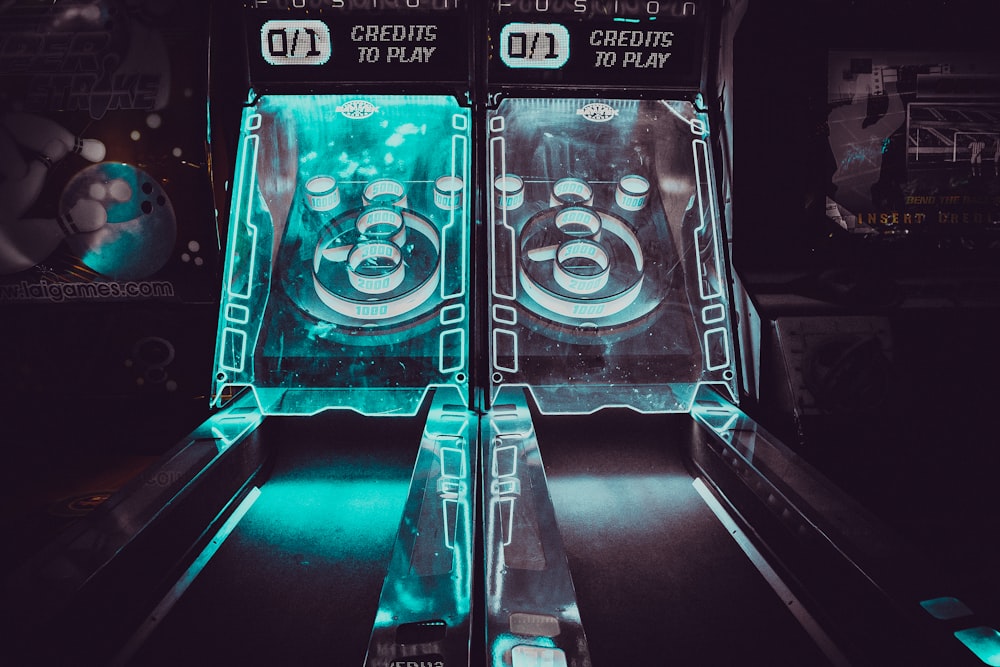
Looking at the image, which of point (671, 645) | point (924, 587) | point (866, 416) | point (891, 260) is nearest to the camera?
point (924, 587)

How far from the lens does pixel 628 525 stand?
4.75 feet

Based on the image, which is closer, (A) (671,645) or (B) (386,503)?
(A) (671,645)

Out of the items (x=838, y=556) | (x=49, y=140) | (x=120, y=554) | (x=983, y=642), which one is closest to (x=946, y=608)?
(x=983, y=642)

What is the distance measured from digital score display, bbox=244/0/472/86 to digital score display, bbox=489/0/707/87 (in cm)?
15

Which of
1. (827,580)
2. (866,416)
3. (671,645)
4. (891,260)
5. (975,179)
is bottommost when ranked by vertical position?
(671,645)

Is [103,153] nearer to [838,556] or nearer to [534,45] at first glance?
[534,45]

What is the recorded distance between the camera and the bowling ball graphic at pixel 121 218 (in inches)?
71.7

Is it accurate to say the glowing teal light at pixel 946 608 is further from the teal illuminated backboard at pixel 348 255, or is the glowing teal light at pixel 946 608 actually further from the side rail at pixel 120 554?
the side rail at pixel 120 554

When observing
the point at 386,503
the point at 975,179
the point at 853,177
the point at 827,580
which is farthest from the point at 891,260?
the point at 386,503

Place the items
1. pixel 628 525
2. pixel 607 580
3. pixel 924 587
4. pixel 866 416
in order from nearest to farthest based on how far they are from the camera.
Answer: pixel 924 587 < pixel 607 580 < pixel 628 525 < pixel 866 416

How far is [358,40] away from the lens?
6.04 ft

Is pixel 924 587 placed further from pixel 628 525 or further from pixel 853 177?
pixel 853 177

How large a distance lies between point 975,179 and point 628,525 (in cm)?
170

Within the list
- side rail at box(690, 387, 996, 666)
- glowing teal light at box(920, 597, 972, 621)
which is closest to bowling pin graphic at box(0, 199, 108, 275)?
side rail at box(690, 387, 996, 666)
